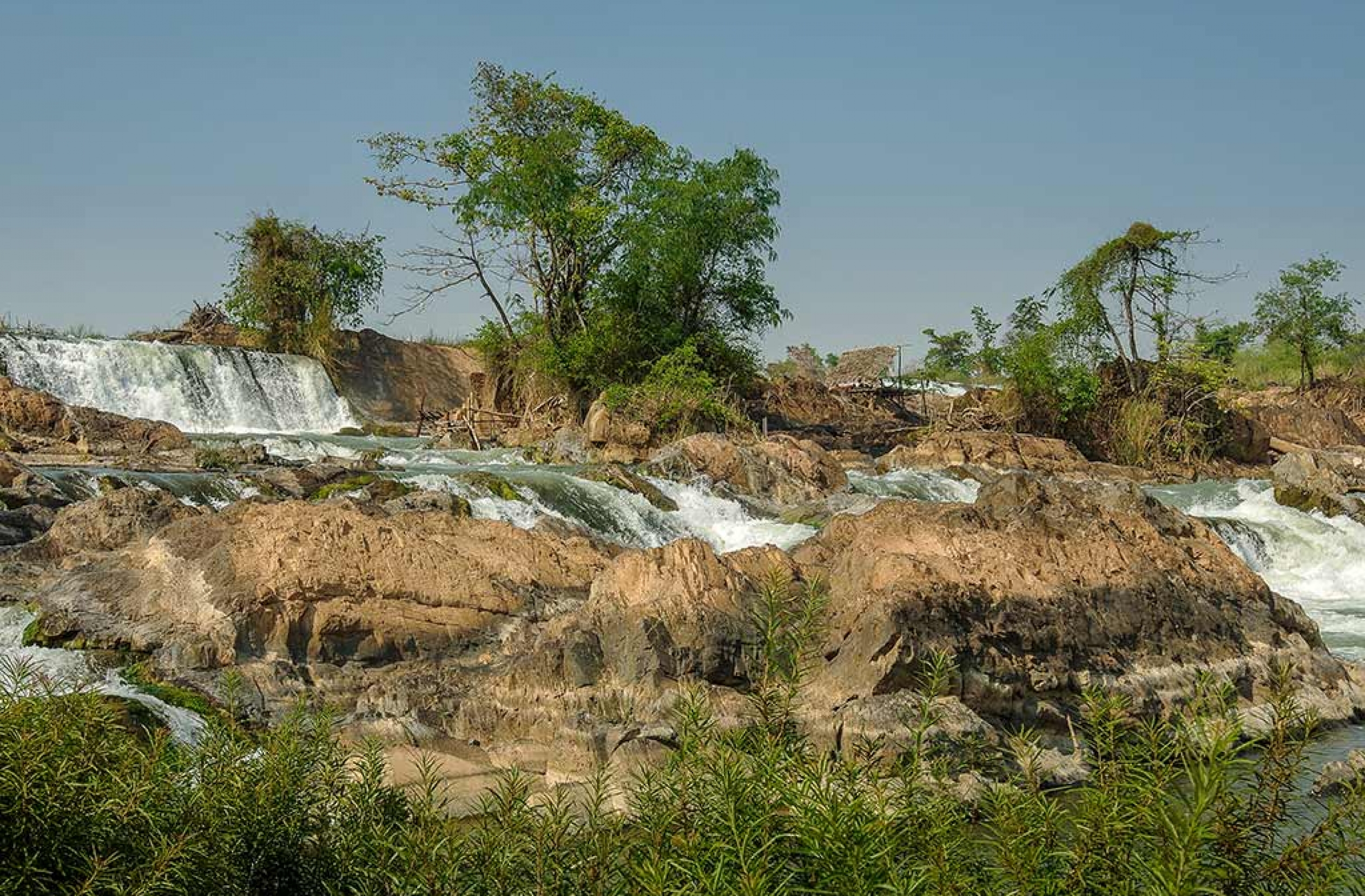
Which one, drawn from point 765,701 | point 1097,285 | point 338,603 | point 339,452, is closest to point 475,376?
point 339,452

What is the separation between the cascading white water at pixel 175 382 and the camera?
26016mm

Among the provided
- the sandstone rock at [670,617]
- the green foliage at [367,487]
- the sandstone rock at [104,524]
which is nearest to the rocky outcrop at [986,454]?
the green foliage at [367,487]

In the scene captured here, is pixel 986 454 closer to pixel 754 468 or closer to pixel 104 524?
pixel 754 468

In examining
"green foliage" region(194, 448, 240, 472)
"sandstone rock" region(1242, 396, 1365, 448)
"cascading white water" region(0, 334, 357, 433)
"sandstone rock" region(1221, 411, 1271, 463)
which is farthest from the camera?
"sandstone rock" region(1242, 396, 1365, 448)

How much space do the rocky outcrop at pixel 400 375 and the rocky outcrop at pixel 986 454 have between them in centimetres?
1059

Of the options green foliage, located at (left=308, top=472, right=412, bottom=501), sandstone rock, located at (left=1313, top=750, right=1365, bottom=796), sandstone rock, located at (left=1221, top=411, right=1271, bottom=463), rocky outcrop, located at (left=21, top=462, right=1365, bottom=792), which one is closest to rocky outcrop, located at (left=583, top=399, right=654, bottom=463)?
green foliage, located at (left=308, top=472, right=412, bottom=501)

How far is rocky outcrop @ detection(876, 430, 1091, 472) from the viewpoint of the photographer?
2634cm

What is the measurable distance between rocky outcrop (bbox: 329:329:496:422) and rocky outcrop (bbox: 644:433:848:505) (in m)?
10.8

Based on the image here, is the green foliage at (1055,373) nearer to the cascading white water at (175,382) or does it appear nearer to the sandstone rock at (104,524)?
the cascading white water at (175,382)

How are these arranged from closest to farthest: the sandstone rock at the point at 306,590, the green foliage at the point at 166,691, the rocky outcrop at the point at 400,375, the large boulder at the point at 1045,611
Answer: the green foliage at the point at 166,691 → the large boulder at the point at 1045,611 → the sandstone rock at the point at 306,590 → the rocky outcrop at the point at 400,375

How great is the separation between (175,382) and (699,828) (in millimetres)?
26368

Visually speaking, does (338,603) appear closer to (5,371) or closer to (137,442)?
(137,442)

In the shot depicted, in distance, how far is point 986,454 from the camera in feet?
88.9

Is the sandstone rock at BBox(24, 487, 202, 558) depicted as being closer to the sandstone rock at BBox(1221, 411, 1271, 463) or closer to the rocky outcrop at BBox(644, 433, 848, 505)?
the rocky outcrop at BBox(644, 433, 848, 505)
